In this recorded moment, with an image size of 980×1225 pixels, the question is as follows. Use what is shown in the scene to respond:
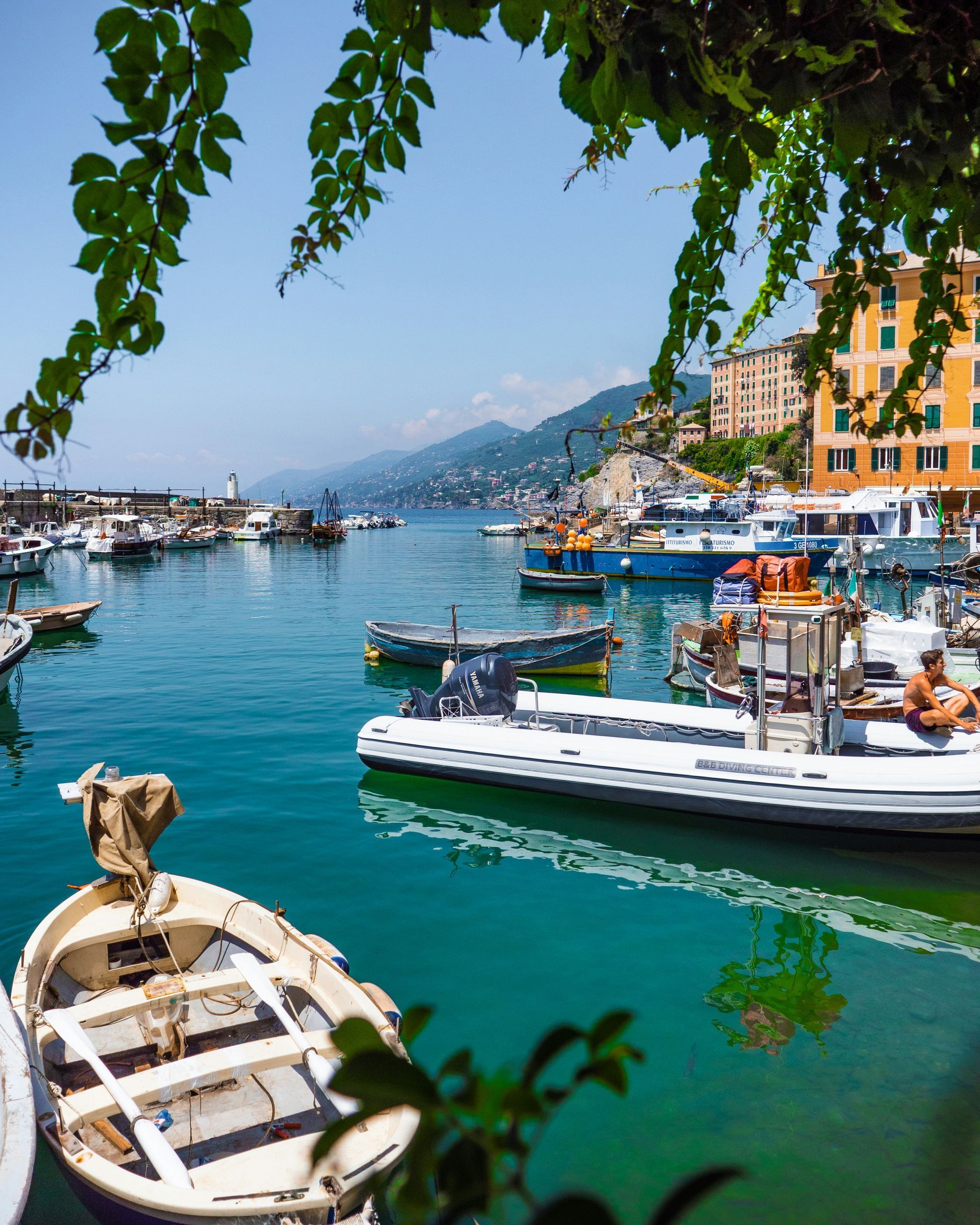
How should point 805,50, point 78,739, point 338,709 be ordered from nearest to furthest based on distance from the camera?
point 805,50 → point 78,739 → point 338,709

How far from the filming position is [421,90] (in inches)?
78.2

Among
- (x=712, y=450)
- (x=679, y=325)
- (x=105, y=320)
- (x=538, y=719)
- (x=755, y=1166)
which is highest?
(x=712, y=450)

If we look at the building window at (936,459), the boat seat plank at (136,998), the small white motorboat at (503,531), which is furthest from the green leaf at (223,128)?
the small white motorboat at (503,531)

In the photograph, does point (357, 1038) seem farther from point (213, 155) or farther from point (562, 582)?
point (562, 582)

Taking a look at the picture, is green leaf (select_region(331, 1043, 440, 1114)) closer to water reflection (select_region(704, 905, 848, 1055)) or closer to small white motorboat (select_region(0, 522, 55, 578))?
water reflection (select_region(704, 905, 848, 1055))

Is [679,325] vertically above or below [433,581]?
above

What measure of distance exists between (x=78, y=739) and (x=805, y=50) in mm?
17701

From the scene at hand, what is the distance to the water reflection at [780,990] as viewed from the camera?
7.23 m

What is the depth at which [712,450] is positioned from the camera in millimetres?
124062

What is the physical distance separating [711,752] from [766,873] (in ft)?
6.10

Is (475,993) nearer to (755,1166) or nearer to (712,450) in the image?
(755,1166)

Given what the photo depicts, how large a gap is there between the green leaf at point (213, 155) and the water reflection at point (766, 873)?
772 centimetres

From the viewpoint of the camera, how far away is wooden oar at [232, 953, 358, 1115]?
5742mm

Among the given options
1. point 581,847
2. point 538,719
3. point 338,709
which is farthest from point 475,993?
point 338,709
